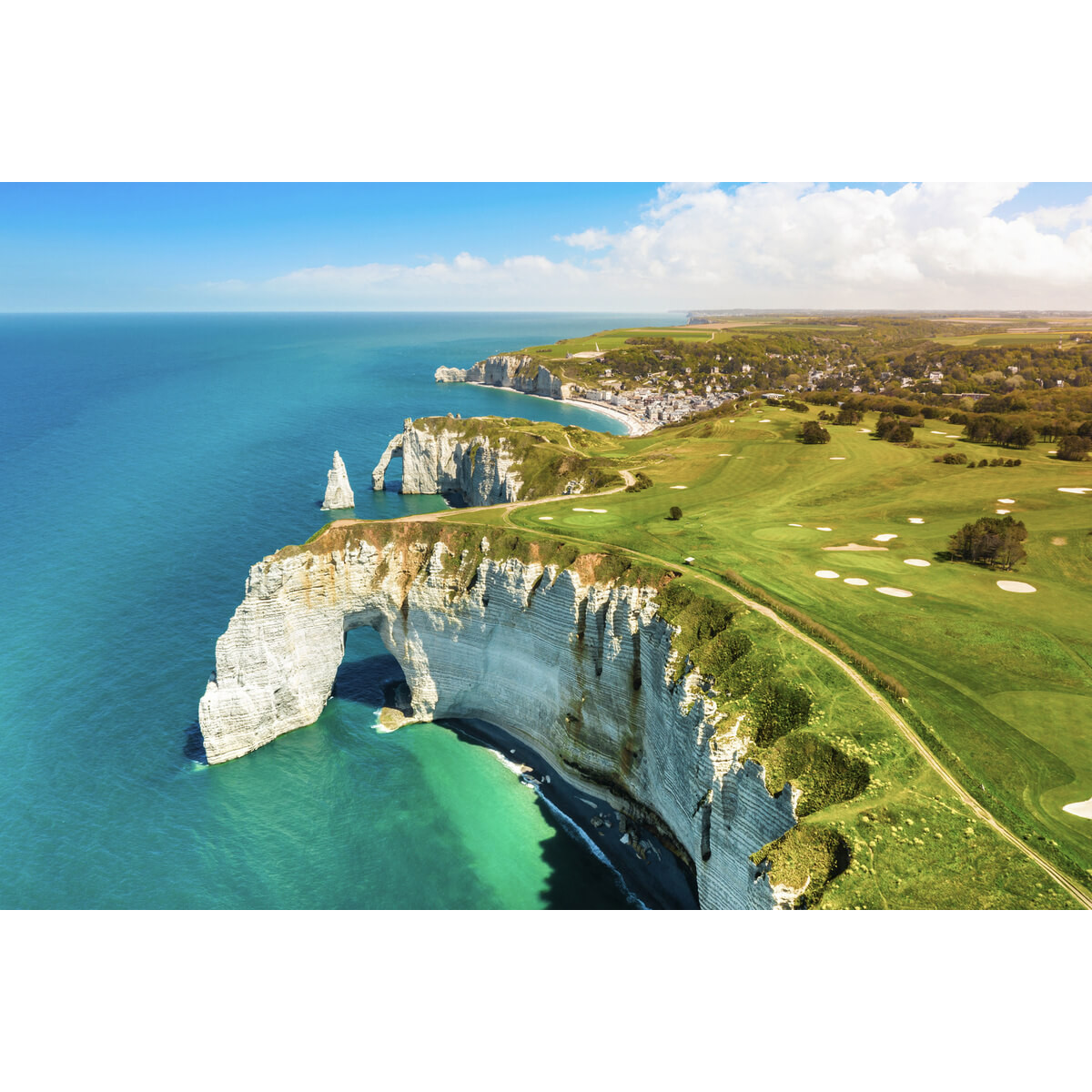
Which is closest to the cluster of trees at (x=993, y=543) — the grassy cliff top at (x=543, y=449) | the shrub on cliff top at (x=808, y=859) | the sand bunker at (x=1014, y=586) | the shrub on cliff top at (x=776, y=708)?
the sand bunker at (x=1014, y=586)

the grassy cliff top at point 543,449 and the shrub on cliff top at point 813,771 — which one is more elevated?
the grassy cliff top at point 543,449

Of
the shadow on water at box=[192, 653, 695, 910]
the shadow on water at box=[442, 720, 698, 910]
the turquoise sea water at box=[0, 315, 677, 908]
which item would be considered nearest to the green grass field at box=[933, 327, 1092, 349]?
the shadow on water at box=[442, 720, 698, 910]

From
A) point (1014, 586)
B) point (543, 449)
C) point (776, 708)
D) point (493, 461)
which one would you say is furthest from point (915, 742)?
point (493, 461)

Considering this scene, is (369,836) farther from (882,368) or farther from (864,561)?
(882,368)

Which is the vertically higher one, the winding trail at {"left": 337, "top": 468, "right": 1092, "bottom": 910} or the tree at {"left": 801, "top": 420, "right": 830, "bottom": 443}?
the tree at {"left": 801, "top": 420, "right": 830, "bottom": 443}

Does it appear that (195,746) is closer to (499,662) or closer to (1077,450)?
(499,662)

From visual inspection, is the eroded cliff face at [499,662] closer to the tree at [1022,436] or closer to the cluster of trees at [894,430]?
the cluster of trees at [894,430]

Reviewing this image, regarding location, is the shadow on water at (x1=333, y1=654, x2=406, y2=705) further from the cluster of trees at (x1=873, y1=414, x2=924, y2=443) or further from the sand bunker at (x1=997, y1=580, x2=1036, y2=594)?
the cluster of trees at (x1=873, y1=414, x2=924, y2=443)
